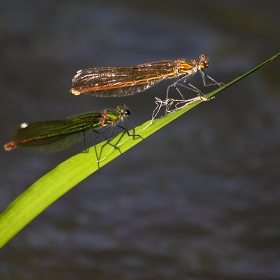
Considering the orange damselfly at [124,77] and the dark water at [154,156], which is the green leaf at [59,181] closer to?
the orange damselfly at [124,77]

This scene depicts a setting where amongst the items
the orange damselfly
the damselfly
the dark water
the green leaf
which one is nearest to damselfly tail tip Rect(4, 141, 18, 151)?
the damselfly

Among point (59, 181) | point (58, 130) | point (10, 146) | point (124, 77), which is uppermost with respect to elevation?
point (124, 77)

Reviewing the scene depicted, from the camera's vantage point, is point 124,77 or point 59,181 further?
point 124,77

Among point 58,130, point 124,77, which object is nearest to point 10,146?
point 58,130

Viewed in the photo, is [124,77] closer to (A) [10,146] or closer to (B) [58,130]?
(B) [58,130]

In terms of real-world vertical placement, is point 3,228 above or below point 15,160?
below

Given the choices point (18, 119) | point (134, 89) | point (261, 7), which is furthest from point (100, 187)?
point (261, 7)

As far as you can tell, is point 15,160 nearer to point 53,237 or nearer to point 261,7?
point 53,237
